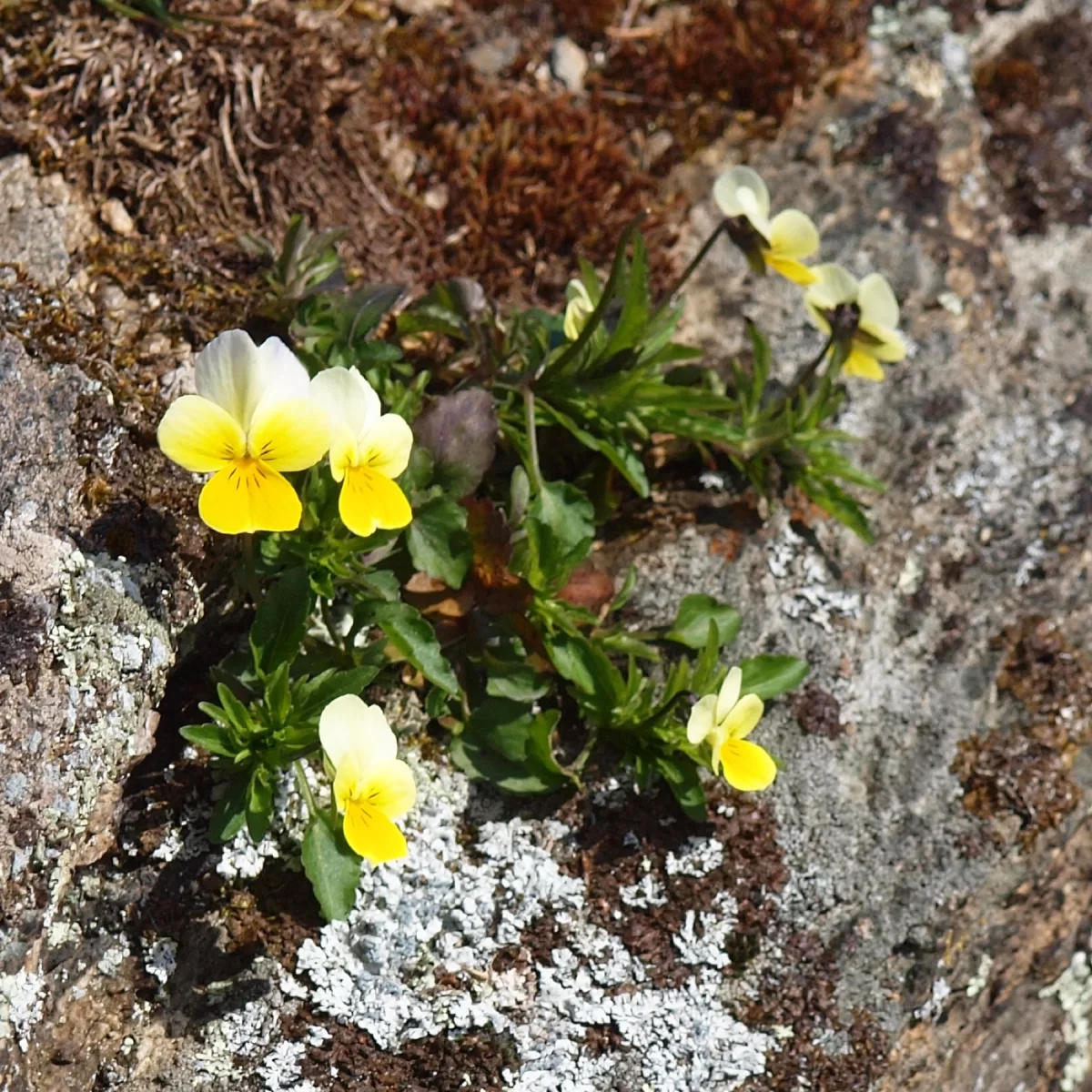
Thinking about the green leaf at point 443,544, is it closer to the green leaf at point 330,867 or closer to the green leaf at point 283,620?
the green leaf at point 283,620

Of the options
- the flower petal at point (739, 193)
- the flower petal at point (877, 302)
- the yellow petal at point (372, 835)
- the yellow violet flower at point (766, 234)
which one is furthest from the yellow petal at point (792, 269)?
the yellow petal at point (372, 835)

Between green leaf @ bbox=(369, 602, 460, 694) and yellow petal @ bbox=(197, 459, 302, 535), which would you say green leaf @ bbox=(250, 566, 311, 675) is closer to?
green leaf @ bbox=(369, 602, 460, 694)

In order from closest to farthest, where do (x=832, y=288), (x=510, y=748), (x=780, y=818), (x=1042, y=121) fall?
1. (x=510, y=748)
2. (x=780, y=818)
3. (x=832, y=288)
4. (x=1042, y=121)

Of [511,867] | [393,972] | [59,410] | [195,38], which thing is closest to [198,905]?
[393,972]

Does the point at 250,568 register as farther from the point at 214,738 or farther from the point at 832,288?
the point at 832,288

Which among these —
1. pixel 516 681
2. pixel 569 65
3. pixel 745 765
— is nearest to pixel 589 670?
pixel 516 681

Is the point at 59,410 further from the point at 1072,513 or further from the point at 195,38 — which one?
the point at 1072,513

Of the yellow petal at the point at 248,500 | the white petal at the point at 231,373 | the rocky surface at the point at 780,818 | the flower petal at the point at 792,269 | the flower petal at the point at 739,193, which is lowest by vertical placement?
the rocky surface at the point at 780,818

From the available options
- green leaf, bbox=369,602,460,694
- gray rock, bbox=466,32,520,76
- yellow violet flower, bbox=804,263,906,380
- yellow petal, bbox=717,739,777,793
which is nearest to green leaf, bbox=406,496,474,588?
green leaf, bbox=369,602,460,694
